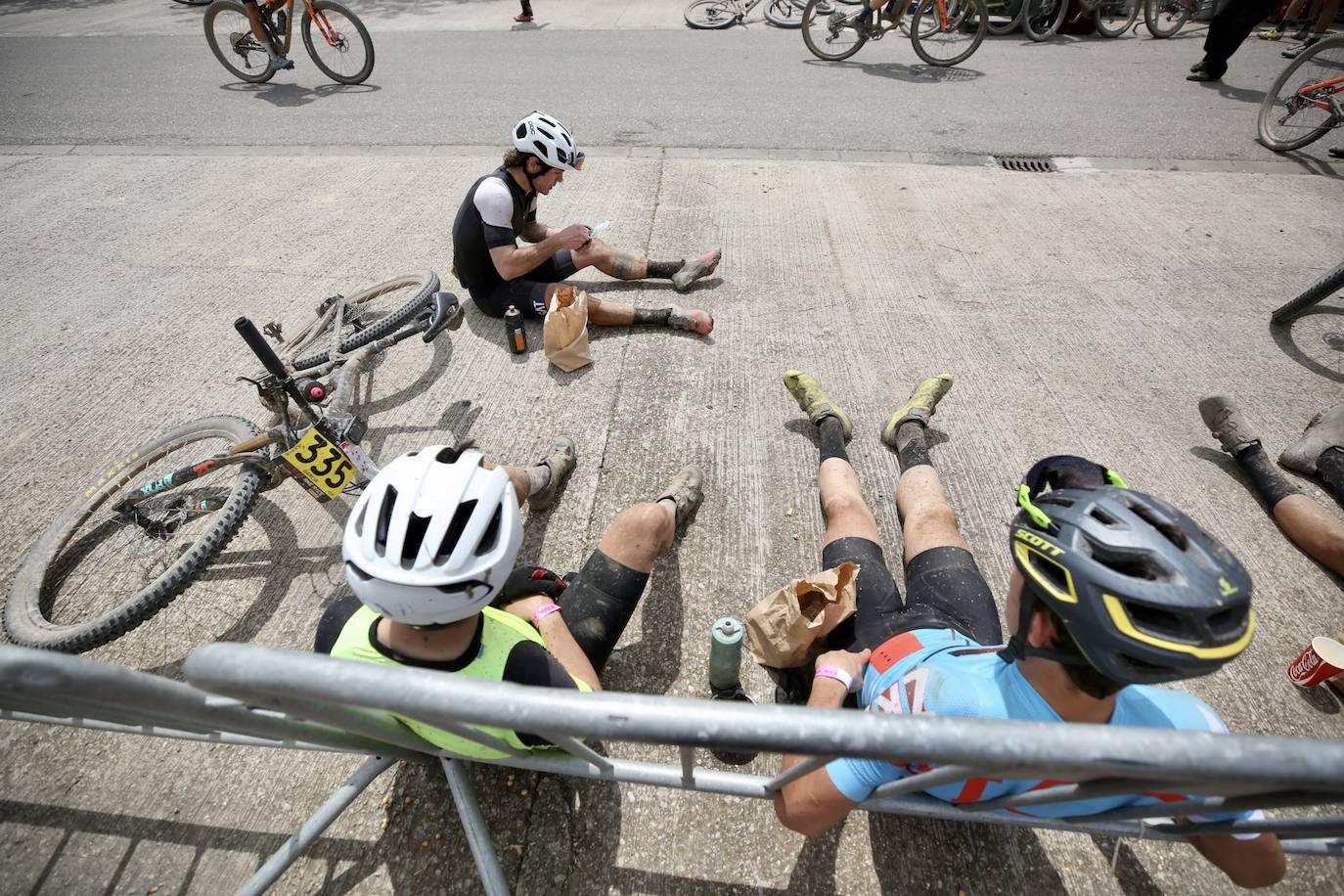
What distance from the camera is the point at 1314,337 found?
4039 millimetres

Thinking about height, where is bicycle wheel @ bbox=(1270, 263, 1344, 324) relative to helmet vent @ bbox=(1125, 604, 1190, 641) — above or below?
below

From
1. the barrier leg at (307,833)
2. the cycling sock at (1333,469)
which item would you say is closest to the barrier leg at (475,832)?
the barrier leg at (307,833)

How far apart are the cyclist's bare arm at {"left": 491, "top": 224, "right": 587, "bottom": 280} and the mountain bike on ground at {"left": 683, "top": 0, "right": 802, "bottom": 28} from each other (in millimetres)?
8568

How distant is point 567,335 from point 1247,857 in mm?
3590

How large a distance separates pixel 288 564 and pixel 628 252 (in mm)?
3277

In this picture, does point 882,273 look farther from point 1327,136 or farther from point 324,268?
point 1327,136

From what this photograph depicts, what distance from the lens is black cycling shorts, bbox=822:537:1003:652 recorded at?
2197 mm

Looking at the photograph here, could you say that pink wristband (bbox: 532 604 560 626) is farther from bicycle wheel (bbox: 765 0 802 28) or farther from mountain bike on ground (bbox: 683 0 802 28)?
bicycle wheel (bbox: 765 0 802 28)

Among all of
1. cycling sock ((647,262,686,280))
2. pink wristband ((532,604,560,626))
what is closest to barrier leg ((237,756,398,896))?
pink wristband ((532,604,560,626))

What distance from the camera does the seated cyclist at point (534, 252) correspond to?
3.89 m

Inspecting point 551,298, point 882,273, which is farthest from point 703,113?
point 551,298

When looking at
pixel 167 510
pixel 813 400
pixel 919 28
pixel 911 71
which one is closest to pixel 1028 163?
pixel 911 71

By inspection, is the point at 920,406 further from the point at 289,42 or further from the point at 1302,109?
the point at 289,42

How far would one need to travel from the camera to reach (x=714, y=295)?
4605 millimetres
